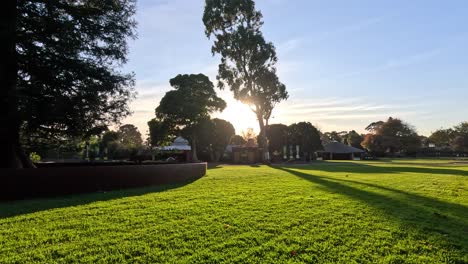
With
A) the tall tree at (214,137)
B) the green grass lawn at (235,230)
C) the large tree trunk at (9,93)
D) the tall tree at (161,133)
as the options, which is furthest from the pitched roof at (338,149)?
the large tree trunk at (9,93)

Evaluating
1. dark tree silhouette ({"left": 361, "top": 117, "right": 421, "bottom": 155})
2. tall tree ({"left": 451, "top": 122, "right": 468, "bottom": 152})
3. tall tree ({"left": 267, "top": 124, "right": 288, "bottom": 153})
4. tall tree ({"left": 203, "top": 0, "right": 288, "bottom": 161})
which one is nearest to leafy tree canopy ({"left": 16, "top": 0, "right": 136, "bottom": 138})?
tall tree ({"left": 203, "top": 0, "right": 288, "bottom": 161})

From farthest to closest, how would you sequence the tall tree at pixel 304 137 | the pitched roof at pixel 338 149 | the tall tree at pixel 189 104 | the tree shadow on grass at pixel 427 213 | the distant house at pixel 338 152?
the pitched roof at pixel 338 149 → the distant house at pixel 338 152 → the tall tree at pixel 304 137 → the tall tree at pixel 189 104 → the tree shadow on grass at pixel 427 213

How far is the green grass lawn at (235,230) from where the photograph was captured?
3.86 meters

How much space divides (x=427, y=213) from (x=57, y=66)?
10.7 metres

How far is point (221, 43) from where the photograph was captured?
1228 inches

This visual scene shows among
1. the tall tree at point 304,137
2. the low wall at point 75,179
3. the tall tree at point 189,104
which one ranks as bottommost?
the low wall at point 75,179

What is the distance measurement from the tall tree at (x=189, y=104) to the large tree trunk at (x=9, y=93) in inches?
1165

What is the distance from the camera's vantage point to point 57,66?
10.2m

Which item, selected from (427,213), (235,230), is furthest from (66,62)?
(427,213)

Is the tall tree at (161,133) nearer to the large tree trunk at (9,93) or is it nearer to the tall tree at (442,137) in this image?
the large tree trunk at (9,93)

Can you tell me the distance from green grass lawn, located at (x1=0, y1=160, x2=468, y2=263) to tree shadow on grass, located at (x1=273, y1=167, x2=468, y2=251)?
18mm

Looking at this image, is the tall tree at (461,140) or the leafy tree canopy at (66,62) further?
the tall tree at (461,140)

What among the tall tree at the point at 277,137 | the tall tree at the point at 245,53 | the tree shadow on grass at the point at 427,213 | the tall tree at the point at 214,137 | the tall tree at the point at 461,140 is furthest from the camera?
the tall tree at the point at 461,140

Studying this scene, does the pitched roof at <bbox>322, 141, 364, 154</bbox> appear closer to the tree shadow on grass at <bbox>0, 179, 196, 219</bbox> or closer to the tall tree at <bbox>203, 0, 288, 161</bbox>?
the tall tree at <bbox>203, 0, 288, 161</bbox>
